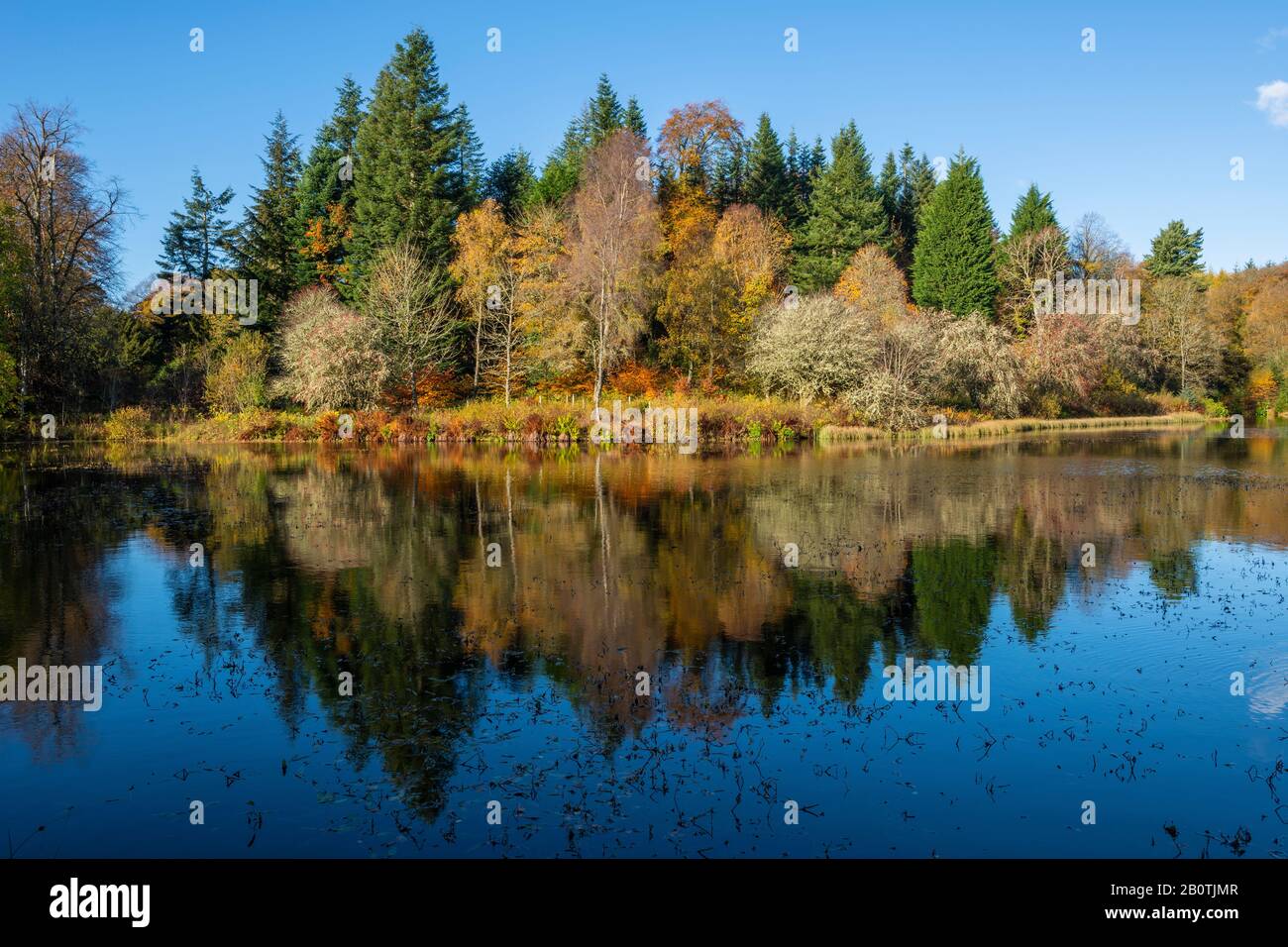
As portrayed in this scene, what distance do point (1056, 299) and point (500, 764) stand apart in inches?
2607

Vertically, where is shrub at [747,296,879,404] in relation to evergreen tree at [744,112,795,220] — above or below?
below

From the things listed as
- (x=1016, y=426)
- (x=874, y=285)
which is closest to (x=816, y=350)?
(x=874, y=285)

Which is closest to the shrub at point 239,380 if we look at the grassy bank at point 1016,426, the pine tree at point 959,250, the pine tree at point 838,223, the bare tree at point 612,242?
the bare tree at point 612,242

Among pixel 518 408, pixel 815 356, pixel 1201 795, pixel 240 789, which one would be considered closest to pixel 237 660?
pixel 240 789

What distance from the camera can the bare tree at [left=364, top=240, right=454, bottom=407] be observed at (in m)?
52.6

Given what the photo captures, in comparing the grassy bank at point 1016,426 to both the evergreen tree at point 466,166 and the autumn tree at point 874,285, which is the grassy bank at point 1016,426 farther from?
the evergreen tree at point 466,166

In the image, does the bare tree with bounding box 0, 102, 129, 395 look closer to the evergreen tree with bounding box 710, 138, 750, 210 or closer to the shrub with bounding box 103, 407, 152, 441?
the shrub with bounding box 103, 407, 152, 441

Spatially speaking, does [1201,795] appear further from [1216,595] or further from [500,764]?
[1216,595]

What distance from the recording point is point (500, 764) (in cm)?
769

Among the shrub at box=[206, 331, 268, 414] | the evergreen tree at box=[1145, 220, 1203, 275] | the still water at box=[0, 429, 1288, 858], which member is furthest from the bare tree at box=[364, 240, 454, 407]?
the evergreen tree at box=[1145, 220, 1203, 275]

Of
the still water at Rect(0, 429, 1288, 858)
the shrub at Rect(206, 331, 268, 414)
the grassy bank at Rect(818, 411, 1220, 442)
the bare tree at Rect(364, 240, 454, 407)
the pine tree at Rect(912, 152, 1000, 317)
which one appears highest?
the pine tree at Rect(912, 152, 1000, 317)

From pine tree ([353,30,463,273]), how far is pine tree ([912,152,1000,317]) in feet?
117

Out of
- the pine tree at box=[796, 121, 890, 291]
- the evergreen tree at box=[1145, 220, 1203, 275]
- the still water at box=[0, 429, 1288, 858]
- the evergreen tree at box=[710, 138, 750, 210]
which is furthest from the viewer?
the evergreen tree at box=[1145, 220, 1203, 275]

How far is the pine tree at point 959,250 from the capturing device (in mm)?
66938
